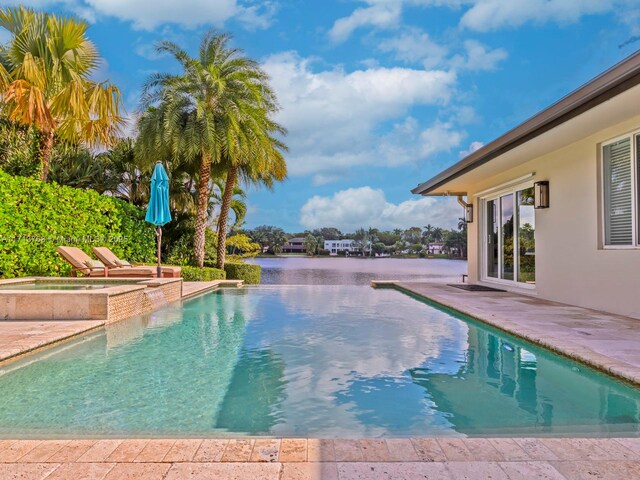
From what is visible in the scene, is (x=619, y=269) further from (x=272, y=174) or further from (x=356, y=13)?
(x=272, y=174)

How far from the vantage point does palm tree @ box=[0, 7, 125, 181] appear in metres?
12.6

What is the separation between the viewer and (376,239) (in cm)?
10375

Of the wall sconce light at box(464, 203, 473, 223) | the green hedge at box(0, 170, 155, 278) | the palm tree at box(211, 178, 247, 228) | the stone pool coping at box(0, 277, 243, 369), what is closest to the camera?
the stone pool coping at box(0, 277, 243, 369)

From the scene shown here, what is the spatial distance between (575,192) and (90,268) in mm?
10785

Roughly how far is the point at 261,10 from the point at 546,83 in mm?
23302

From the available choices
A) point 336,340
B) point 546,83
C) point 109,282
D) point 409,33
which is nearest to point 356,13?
point 409,33

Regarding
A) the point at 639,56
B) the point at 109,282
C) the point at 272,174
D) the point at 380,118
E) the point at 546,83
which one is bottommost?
the point at 109,282

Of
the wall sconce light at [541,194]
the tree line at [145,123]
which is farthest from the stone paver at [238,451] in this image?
the tree line at [145,123]

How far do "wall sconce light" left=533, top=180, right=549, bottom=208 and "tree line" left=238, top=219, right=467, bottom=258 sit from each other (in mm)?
67914

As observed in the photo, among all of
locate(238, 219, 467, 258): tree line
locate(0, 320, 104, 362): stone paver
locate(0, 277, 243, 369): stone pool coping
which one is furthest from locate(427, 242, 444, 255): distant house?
locate(0, 320, 104, 362): stone paver

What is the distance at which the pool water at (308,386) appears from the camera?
311 centimetres

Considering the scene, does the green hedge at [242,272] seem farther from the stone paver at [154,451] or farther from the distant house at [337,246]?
the distant house at [337,246]

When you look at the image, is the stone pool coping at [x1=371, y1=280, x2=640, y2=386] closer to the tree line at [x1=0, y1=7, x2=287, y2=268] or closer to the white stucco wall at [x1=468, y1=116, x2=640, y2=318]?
the white stucco wall at [x1=468, y1=116, x2=640, y2=318]

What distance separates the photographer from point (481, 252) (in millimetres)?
13406
